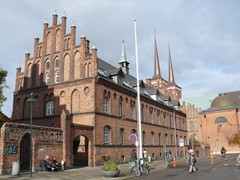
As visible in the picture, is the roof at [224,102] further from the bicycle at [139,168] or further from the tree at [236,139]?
the bicycle at [139,168]

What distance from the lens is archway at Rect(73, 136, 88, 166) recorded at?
103 feet

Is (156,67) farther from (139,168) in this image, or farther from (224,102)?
(139,168)

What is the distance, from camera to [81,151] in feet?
104

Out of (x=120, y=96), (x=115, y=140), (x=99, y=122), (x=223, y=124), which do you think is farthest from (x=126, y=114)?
(x=223, y=124)

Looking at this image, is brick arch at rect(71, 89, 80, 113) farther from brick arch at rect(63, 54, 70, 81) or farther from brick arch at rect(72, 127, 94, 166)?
brick arch at rect(72, 127, 94, 166)

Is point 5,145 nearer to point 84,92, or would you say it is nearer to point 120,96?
point 84,92

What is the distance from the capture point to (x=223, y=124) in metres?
75.9

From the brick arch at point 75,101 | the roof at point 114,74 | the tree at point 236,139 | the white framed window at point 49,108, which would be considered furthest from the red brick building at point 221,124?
the white framed window at point 49,108

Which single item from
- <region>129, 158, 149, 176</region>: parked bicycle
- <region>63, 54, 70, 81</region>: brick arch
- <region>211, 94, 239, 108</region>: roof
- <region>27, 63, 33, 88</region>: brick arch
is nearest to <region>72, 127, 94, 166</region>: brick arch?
<region>63, 54, 70, 81</region>: brick arch

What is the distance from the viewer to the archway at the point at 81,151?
31.4 meters

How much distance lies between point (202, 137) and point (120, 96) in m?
52.2

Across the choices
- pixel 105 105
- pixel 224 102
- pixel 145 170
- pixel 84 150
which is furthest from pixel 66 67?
pixel 224 102

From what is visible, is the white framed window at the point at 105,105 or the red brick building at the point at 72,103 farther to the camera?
the white framed window at the point at 105,105

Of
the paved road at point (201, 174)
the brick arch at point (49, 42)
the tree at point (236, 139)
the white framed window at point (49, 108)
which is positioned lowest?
the paved road at point (201, 174)
